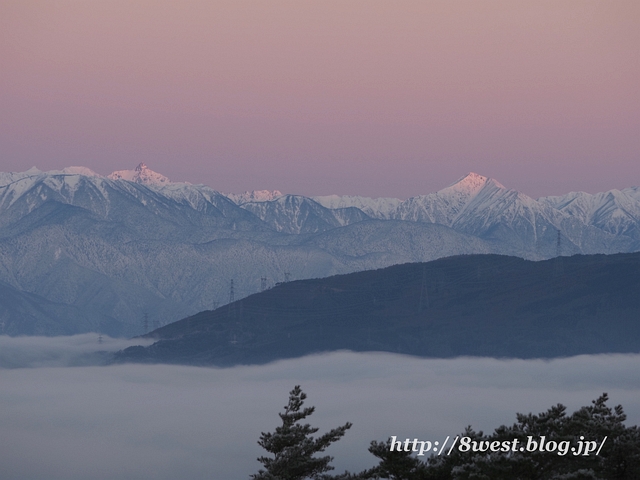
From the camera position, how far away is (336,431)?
231ft

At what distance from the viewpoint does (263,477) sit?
64125 mm

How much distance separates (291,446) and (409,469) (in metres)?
7.68

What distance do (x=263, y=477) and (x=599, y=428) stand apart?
62.1 ft

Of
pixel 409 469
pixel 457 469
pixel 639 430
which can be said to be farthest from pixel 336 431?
pixel 639 430

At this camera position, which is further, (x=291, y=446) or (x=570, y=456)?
(x=291, y=446)

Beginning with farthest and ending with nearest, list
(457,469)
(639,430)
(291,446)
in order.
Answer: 1. (291,446)
2. (639,430)
3. (457,469)

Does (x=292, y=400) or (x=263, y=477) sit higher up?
(x=292, y=400)

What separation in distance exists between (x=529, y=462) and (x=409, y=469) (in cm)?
708

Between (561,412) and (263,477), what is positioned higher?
(561,412)

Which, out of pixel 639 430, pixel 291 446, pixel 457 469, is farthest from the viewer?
pixel 291 446

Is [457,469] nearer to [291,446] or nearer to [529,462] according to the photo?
[529,462]

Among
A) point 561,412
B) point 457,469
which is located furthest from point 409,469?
point 561,412

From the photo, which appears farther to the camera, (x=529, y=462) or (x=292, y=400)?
(x=292, y=400)

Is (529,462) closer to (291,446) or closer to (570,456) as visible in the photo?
(570,456)
